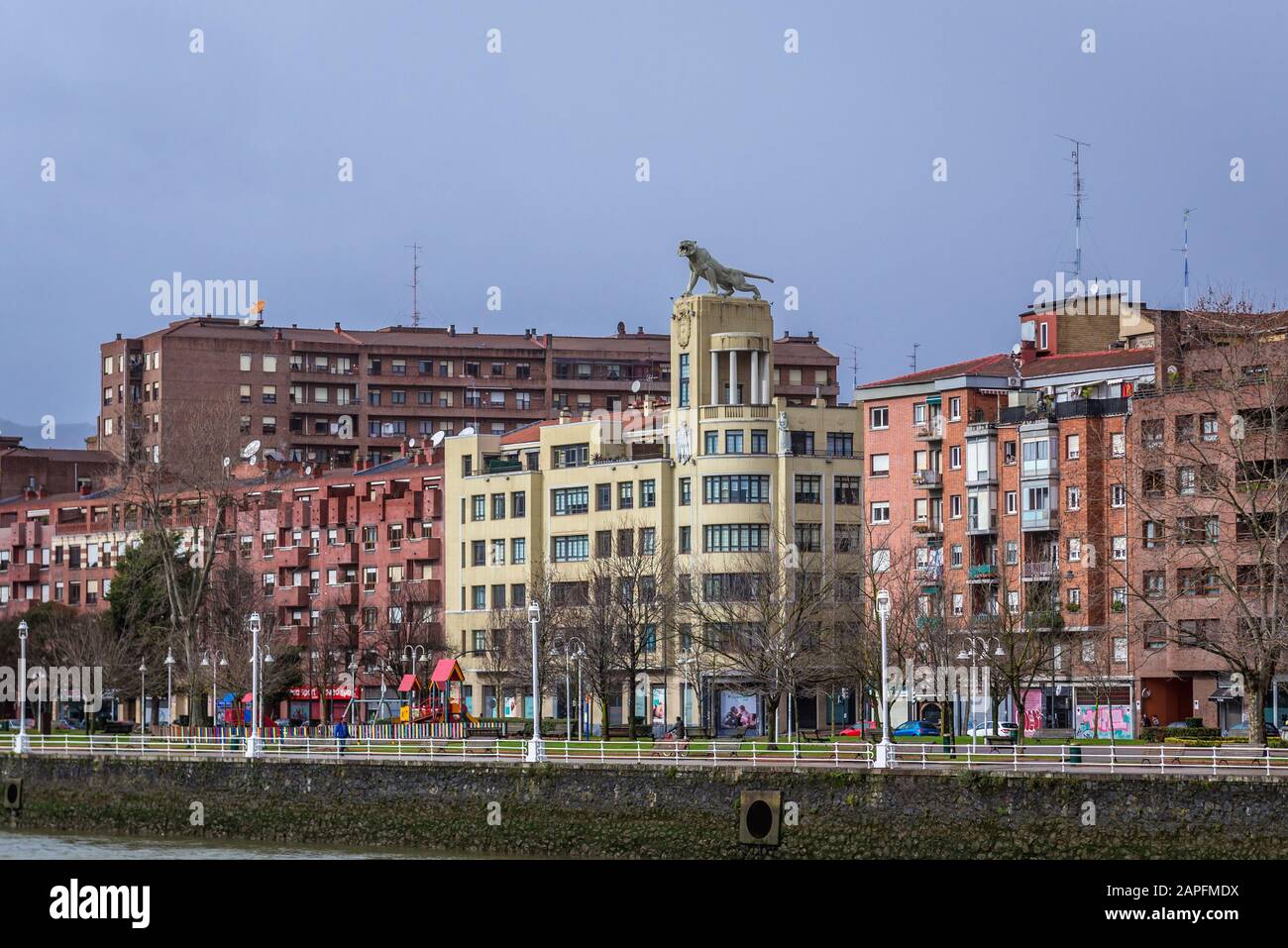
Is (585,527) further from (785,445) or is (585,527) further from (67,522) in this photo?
(67,522)

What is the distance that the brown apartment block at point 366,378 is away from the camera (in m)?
189

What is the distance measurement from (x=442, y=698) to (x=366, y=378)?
240 feet

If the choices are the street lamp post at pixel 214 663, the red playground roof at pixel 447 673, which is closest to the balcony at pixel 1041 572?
the red playground roof at pixel 447 673

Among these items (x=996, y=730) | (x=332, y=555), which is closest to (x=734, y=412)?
(x=996, y=730)

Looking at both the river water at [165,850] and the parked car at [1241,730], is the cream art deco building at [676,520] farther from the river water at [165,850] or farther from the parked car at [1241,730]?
the river water at [165,850]

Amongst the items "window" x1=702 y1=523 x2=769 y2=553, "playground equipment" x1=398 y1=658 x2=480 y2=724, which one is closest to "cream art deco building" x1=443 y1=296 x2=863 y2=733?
"window" x1=702 y1=523 x2=769 y2=553

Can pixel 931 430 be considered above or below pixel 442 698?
above

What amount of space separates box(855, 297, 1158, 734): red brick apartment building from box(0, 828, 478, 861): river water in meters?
31.1

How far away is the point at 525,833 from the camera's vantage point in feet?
242

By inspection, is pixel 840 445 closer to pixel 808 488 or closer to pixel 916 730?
pixel 808 488

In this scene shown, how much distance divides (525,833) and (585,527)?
55.9 metres

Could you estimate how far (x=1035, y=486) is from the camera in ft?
369

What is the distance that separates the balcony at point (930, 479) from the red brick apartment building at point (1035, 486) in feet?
0.29
